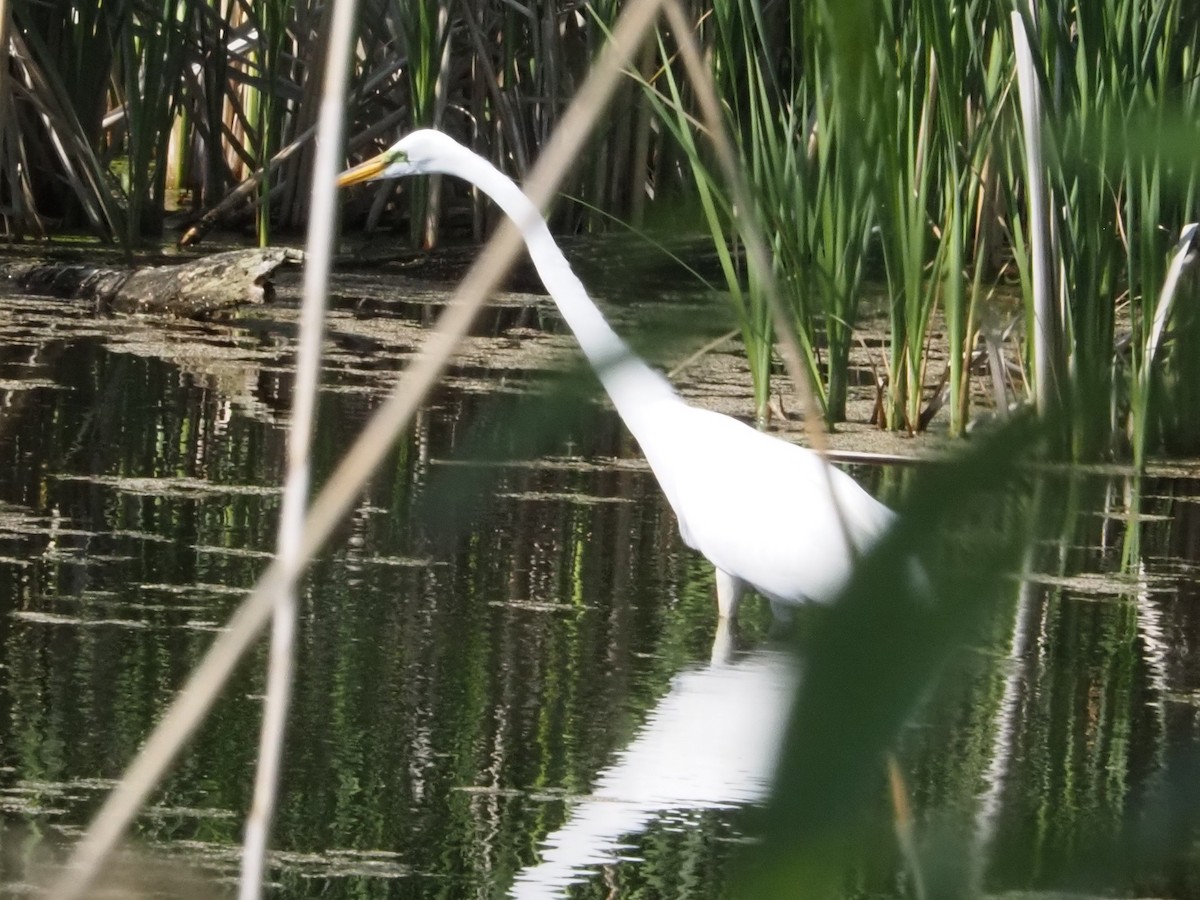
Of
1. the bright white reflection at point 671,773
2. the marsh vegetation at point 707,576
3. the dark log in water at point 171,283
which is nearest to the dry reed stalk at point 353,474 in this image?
the marsh vegetation at point 707,576

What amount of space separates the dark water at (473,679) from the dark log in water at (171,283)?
1.76 meters

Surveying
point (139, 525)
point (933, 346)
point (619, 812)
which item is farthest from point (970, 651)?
point (933, 346)

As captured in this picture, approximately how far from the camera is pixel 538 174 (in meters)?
0.62

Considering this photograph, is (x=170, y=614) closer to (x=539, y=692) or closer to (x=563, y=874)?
(x=539, y=692)

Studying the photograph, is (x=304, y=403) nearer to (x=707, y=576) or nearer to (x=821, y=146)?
(x=707, y=576)

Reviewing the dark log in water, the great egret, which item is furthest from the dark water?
the dark log in water

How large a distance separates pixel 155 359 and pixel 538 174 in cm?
444

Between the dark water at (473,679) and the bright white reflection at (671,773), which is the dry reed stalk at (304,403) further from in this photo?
the bright white reflection at (671,773)

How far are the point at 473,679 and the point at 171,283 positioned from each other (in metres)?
3.60

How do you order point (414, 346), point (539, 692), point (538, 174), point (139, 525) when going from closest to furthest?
1. point (538, 174)
2. point (539, 692)
3. point (139, 525)
4. point (414, 346)

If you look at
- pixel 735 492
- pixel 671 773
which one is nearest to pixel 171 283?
pixel 735 492

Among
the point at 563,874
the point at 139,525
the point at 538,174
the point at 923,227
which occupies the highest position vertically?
the point at 923,227

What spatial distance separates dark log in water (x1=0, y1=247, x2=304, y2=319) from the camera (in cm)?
573

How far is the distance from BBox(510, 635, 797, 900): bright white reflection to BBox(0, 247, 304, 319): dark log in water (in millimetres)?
3489
